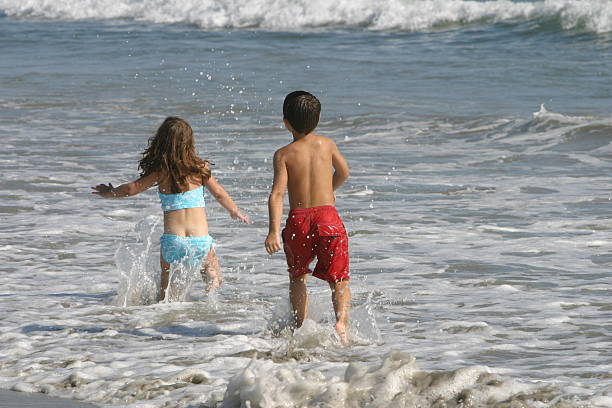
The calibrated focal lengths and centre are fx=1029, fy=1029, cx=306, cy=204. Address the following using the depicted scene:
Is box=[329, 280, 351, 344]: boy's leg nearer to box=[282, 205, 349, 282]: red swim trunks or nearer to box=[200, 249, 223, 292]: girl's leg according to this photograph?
box=[282, 205, 349, 282]: red swim trunks

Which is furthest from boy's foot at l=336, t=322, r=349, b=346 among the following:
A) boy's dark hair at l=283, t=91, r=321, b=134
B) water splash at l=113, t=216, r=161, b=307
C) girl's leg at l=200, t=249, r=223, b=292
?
water splash at l=113, t=216, r=161, b=307

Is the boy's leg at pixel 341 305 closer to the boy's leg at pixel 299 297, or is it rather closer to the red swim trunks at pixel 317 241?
the red swim trunks at pixel 317 241

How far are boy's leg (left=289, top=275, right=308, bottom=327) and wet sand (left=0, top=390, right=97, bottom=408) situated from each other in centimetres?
123

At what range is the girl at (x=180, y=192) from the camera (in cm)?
576

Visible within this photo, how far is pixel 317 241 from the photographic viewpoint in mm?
5027

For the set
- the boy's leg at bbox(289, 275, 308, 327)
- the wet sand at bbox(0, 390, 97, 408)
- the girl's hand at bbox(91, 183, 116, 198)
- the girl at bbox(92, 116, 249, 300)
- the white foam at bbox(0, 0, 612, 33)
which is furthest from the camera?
the white foam at bbox(0, 0, 612, 33)

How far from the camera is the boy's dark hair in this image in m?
4.93

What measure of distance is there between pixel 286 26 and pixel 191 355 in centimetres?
2429

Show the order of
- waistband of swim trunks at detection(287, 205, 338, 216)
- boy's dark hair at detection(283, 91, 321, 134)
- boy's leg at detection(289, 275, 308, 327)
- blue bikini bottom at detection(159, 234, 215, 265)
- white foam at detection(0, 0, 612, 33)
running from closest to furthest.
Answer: boy's dark hair at detection(283, 91, 321, 134) < waistband of swim trunks at detection(287, 205, 338, 216) < boy's leg at detection(289, 275, 308, 327) < blue bikini bottom at detection(159, 234, 215, 265) < white foam at detection(0, 0, 612, 33)

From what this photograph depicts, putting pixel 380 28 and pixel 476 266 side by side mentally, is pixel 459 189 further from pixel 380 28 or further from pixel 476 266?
pixel 380 28

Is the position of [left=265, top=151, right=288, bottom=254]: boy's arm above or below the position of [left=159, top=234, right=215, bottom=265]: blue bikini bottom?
above

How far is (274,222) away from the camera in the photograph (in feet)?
16.3

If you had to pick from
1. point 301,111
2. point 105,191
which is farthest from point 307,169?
point 105,191

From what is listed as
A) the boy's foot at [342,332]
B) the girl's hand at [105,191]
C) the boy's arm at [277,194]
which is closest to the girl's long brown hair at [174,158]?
the girl's hand at [105,191]
